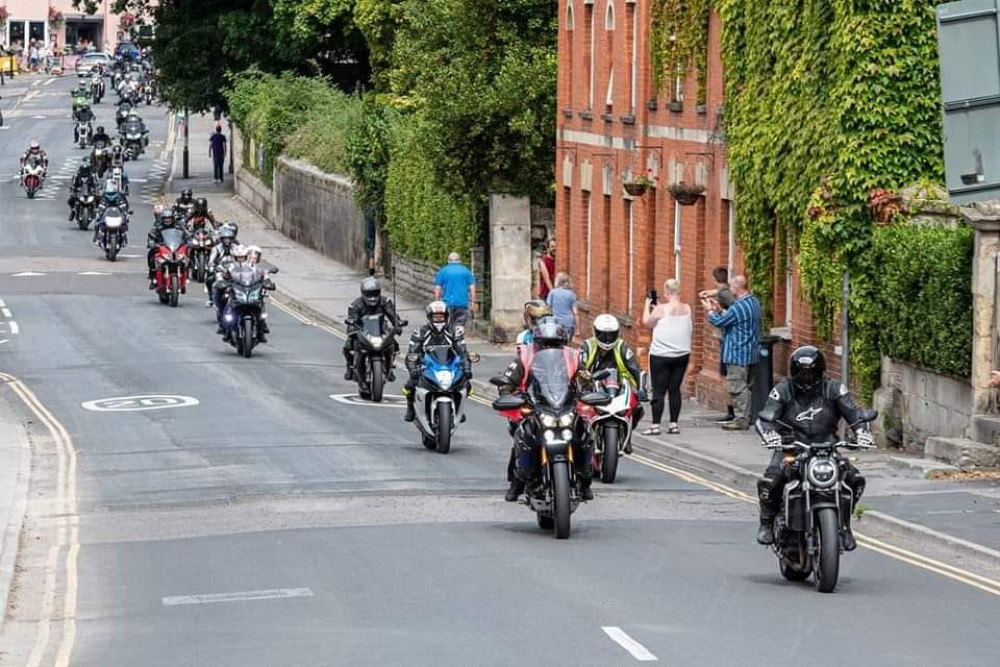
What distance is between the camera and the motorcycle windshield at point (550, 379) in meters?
17.7

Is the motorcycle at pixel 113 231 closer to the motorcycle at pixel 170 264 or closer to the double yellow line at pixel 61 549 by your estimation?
the motorcycle at pixel 170 264

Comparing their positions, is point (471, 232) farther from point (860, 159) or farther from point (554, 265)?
point (860, 159)

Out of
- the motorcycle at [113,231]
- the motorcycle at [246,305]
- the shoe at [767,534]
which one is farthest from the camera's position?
the motorcycle at [113,231]

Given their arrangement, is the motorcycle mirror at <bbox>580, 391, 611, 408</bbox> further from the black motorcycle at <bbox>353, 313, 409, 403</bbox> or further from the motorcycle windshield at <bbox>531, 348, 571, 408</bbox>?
the black motorcycle at <bbox>353, 313, 409, 403</bbox>

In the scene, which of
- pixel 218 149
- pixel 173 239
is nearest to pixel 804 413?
pixel 173 239

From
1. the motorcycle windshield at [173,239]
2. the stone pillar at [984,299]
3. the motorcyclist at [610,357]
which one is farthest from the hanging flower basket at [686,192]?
the motorcycle windshield at [173,239]

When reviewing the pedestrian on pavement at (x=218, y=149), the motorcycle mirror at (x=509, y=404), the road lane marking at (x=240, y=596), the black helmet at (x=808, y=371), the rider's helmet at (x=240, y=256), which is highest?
the pedestrian on pavement at (x=218, y=149)

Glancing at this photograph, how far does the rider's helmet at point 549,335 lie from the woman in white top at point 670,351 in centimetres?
769

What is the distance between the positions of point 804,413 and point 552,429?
2788 millimetres

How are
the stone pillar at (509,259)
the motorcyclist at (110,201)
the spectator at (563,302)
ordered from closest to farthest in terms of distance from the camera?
the spectator at (563,302) → the stone pillar at (509,259) → the motorcyclist at (110,201)

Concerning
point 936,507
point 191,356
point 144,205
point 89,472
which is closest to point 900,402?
point 936,507

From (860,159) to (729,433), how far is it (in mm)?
3695

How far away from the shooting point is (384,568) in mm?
16078

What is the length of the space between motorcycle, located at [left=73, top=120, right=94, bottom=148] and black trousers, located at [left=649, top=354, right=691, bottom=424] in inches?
2944
